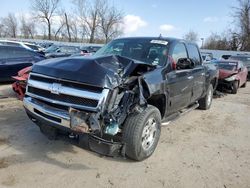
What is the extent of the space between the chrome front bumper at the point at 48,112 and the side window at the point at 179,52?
2.48 meters

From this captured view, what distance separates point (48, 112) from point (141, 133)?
1.32 metres

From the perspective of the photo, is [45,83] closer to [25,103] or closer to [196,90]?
[25,103]

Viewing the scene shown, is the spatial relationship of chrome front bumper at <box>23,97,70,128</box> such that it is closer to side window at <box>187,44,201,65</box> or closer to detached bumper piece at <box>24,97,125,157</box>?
detached bumper piece at <box>24,97,125,157</box>

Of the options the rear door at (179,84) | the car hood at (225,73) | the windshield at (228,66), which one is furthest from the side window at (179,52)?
the windshield at (228,66)

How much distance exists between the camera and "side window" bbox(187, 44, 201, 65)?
21.6 ft

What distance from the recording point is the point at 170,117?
560cm

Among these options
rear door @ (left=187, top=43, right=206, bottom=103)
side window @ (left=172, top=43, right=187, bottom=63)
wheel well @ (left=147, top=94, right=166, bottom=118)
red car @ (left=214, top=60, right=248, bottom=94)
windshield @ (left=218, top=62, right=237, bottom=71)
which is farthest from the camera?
windshield @ (left=218, top=62, right=237, bottom=71)

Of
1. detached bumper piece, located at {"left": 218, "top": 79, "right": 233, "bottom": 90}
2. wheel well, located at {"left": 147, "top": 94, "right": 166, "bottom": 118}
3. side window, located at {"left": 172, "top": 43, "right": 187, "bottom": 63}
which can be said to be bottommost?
detached bumper piece, located at {"left": 218, "top": 79, "right": 233, "bottom": 90}

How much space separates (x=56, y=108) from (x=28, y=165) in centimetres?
92

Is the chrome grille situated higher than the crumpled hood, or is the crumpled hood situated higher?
the crumpled hood

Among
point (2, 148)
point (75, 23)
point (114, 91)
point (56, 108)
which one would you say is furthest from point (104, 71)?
point (75, 23)

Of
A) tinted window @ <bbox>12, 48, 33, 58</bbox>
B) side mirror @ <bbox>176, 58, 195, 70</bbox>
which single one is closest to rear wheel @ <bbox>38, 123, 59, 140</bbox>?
side mirror @ <bbox>176, 58, 195, 70</bbox>

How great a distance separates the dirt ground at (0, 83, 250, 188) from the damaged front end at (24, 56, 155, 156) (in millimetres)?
459

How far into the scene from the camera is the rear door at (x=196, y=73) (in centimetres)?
656
